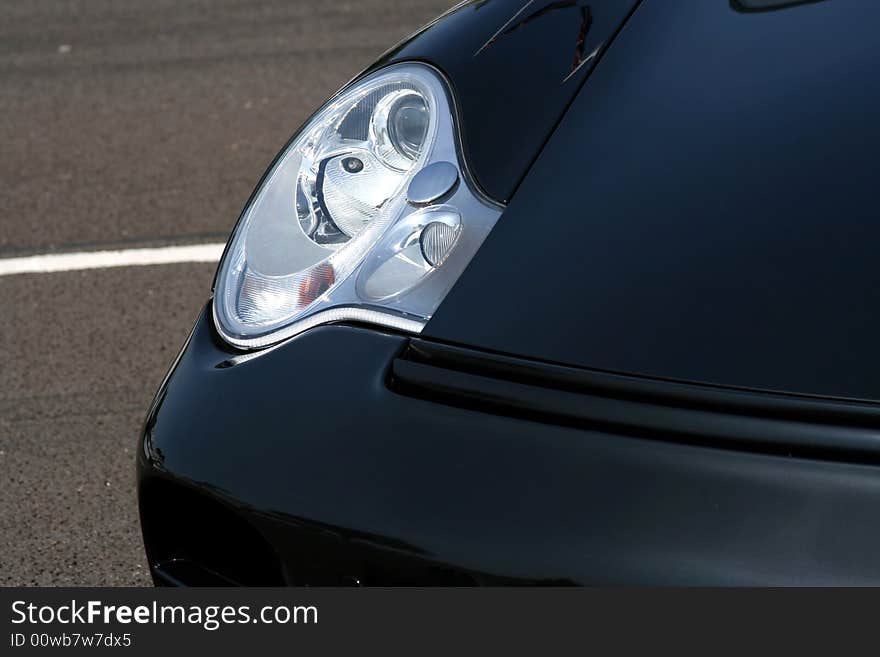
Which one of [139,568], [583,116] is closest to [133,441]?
[139,568]

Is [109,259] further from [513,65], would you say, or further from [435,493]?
[435,493]

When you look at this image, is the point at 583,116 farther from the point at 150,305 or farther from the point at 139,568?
the point at 150,305

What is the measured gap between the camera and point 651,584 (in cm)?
115

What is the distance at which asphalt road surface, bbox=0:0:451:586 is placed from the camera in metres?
2.55

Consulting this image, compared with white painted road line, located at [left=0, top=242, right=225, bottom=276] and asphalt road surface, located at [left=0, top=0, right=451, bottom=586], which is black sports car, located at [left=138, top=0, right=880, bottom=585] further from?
white painted road line, located at [left=0, top=242, right=225, bottom=276]

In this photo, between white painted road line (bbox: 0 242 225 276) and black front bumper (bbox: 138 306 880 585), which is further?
white painted road line (bbox: 0 242 225 276)

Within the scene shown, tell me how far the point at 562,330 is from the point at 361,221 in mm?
429

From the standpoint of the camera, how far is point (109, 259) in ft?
12.1

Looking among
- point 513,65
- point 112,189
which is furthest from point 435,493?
point 112,189

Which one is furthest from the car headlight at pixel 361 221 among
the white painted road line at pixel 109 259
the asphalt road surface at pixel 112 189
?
the white painted road line at pixel 109 259

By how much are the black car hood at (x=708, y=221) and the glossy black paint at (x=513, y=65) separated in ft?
0.10

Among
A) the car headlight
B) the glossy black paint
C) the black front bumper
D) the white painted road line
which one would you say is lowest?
the white painted road line

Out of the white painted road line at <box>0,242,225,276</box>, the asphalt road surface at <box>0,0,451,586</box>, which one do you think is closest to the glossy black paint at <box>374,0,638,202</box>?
the asphalt road surface at <box>0,0,451,586</box>

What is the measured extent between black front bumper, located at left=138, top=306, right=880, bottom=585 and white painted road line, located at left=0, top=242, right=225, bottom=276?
7.21ft
